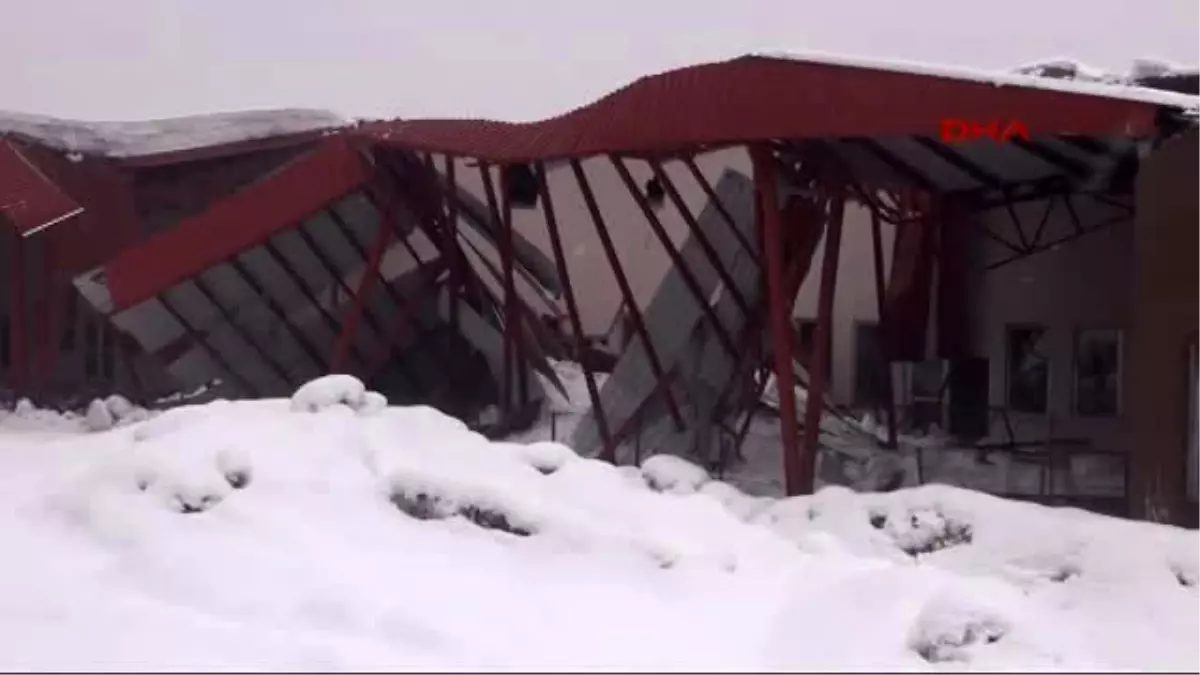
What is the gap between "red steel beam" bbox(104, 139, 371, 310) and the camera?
1811 centimetres

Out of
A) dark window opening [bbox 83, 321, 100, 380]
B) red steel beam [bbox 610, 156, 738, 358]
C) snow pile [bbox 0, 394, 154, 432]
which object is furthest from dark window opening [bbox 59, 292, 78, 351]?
red steel beam [bbox 610, 156, 738, 358]

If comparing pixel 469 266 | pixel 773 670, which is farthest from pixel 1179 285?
pixel 469 266

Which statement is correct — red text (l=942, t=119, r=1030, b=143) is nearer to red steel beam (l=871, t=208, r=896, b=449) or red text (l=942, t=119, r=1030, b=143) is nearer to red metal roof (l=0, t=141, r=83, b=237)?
red steel beam (l=871, t=208, r=896, b=449)

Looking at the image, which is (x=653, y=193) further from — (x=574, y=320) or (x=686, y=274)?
(x=686, y=274)

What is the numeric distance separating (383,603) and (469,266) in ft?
49.0

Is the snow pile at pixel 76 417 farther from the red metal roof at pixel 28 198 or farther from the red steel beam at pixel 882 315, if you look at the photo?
the red steel beam at pixel 882 315

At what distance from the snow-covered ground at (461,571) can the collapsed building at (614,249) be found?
3.42 meters

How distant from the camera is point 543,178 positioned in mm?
16422

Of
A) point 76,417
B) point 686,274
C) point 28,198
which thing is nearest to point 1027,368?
point 686,274

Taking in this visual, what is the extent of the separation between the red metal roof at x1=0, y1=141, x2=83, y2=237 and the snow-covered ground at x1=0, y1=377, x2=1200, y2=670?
12230 millimetres

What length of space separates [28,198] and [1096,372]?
15.5 metres

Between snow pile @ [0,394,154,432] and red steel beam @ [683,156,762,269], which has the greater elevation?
red steel beam @ [683,156,762,269]

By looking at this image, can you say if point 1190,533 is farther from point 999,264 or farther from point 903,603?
point 999,264

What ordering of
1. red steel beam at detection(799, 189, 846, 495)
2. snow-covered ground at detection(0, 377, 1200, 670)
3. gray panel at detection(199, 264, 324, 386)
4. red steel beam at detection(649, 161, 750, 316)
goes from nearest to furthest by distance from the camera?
snow-covered ground at detection(0, 377, 1200, 670)
red steel beam at detection(799, 189, 846, 495)
red steel beam at detection(649, 161, 750, 316)
gray panel at detection(199, 264, 324, 386)
